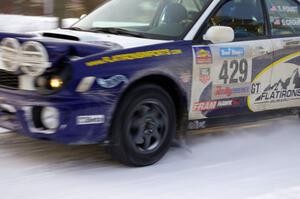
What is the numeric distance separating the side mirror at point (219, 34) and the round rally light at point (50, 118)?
1.69 metres

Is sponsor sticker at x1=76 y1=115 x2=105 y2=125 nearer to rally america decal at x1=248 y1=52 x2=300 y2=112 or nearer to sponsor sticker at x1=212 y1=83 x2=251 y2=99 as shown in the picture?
sponsor sticker at x1=212 y1=83 x2=251 y2=99

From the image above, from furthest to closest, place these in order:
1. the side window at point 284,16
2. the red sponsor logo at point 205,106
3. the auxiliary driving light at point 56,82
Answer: the side window at point 284,16, the red sponsor logo at point 205,106, the auxiliary driving light at point 56,82

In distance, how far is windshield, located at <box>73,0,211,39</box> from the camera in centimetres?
587

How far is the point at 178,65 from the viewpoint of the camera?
18.1 ft

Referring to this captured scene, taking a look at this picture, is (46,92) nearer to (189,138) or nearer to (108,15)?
(108,15)

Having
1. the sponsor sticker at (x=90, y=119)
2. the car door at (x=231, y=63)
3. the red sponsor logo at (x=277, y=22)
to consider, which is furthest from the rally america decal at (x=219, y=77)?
the sponsor sticker at (x=90, y=119)

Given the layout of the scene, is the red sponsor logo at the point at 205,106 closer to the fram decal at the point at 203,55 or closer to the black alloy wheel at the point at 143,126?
the black alloy wheel at the point at 143,126

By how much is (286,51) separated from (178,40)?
4.79ft

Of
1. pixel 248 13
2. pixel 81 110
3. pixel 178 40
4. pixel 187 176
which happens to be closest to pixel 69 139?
pixel 81 110

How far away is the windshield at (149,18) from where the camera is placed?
587cm

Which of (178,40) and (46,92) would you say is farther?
(178,40)

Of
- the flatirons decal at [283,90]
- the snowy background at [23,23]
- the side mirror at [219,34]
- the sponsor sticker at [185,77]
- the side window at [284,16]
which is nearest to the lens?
the sponsor sticker at [185,77]

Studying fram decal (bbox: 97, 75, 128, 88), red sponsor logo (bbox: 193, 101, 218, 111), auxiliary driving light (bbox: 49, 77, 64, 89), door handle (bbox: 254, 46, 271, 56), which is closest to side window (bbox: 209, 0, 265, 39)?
door handle (bbox: 254, 46, 271, 56)

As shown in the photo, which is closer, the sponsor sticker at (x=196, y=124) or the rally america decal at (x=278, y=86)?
the sponsor sticker at (x=196, y=124)
